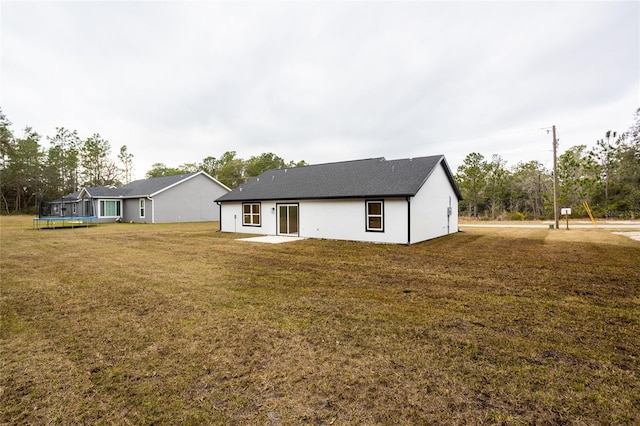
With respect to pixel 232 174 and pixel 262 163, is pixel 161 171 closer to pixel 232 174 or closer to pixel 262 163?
pixel 232 174

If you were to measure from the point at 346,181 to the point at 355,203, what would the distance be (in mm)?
1958

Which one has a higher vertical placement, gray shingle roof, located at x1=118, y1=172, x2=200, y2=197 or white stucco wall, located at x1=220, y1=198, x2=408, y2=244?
gray shingle roof, located at x1=118, y1=172, x2=200, y2=197

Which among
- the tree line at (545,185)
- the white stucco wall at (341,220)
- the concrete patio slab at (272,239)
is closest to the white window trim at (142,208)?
the white stucco wall at (341,220)

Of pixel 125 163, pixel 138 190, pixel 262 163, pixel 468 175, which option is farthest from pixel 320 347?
pixel 125 163

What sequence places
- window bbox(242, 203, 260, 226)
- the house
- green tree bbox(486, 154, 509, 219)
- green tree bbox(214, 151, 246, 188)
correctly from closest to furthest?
the house
window bbox(242, 203, 260, 226)
green tree bbox(486, 154, 509, 219)
green tree bbox(214, 151, 246, 188)

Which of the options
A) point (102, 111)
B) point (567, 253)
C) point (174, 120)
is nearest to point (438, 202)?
point (567, 253)

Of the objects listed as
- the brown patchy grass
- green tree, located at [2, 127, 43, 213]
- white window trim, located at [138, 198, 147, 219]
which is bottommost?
the brown patchy grass

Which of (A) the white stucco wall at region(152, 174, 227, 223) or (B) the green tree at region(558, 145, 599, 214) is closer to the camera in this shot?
(A) the white stucco wall at region(152, 174, 227, 223)

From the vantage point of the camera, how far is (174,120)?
22.3 m

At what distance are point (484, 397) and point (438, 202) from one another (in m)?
13.6

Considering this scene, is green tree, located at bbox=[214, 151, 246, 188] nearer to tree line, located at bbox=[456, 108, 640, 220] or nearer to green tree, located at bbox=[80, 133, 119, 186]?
green tree, located at bbox=[80, 133, 119, 186]

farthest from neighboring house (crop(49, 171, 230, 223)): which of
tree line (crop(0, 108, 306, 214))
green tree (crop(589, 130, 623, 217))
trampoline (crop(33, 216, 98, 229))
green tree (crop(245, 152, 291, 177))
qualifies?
green tree (crop(589, 130, 623, 217))

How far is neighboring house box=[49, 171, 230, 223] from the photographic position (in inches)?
1021

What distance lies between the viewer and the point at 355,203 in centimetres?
1312
